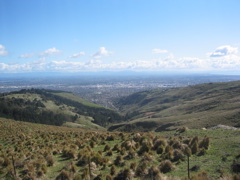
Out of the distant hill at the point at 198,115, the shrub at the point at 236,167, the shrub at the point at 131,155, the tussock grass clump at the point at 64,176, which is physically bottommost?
the distant hill at the point at 198,115

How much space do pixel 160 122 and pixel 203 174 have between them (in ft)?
210

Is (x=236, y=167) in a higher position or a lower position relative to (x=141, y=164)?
higher

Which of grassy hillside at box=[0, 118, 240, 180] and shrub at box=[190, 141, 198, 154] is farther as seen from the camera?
shrub at box=[190, 141, 198, 154]

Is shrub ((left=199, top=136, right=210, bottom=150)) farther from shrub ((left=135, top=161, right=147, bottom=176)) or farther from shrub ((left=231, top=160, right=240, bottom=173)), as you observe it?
shrub ((left=135, top=161, right=147, bottom=176))

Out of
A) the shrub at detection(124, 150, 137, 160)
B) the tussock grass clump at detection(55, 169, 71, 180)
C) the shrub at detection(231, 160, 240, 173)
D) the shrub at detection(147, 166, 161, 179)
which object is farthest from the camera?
the shrub at detection(124, 150, 137, 160)

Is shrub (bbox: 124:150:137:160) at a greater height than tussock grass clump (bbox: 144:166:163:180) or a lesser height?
lesser

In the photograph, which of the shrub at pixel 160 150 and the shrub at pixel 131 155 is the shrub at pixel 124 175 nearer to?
the shrub at pixel 131 155

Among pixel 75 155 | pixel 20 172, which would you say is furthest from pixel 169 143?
pixel 20 172

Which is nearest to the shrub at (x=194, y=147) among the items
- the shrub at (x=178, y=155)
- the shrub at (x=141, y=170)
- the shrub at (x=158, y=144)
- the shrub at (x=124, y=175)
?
the shrub at (x=178, y=155)

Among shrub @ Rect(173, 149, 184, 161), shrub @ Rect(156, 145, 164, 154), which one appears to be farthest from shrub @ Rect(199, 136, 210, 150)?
shrub @ Rect(156, 145, 164, 154)

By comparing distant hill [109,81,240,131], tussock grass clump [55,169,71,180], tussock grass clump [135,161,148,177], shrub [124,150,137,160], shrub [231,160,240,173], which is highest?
shrub [231,160,240,173]

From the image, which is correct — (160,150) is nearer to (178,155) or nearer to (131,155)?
(178,155)

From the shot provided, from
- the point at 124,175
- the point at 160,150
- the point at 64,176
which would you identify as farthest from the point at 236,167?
the point at 64,176

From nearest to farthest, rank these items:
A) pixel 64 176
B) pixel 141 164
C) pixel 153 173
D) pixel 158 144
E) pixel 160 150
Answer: pixel 153 173 < pixel 64 176 < pixel 141 164 < pixel 160 150 < pixel 158 144
